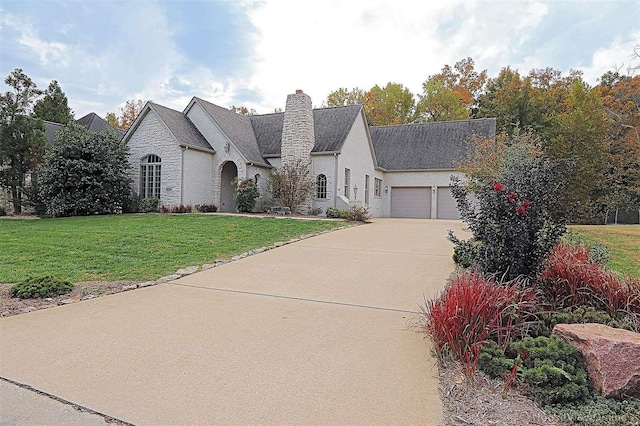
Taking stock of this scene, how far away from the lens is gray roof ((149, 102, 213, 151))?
60.5 ft

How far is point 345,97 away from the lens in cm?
3744

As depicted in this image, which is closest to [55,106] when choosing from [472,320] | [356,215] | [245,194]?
[245,194]

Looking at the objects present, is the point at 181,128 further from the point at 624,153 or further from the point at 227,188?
the point at 624,153

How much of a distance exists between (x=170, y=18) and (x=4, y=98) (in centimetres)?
1216

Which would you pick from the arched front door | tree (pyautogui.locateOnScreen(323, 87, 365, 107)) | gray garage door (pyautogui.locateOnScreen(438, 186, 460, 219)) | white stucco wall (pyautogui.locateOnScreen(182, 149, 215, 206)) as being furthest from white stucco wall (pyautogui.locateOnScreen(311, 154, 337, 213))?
tree (pyautogui.locateOnScreen(323, 87, 365, 107))

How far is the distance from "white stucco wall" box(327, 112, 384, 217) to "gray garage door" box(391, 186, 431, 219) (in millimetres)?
1819

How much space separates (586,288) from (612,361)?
71.9 inches

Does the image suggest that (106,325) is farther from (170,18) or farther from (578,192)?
(578,192)

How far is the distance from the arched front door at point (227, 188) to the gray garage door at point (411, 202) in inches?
415

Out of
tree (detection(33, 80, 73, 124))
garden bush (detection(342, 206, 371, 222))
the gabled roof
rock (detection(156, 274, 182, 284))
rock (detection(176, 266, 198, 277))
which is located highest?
tree (detection(33, 80, 73, 124))

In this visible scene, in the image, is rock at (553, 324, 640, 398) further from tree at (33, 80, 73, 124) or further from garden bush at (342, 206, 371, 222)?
tree at (33, 80, 73, 124)

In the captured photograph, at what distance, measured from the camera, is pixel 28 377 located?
9.93 ft

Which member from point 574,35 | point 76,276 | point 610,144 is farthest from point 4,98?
point 610,144

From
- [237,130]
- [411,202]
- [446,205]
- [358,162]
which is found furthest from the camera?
[411,202]
